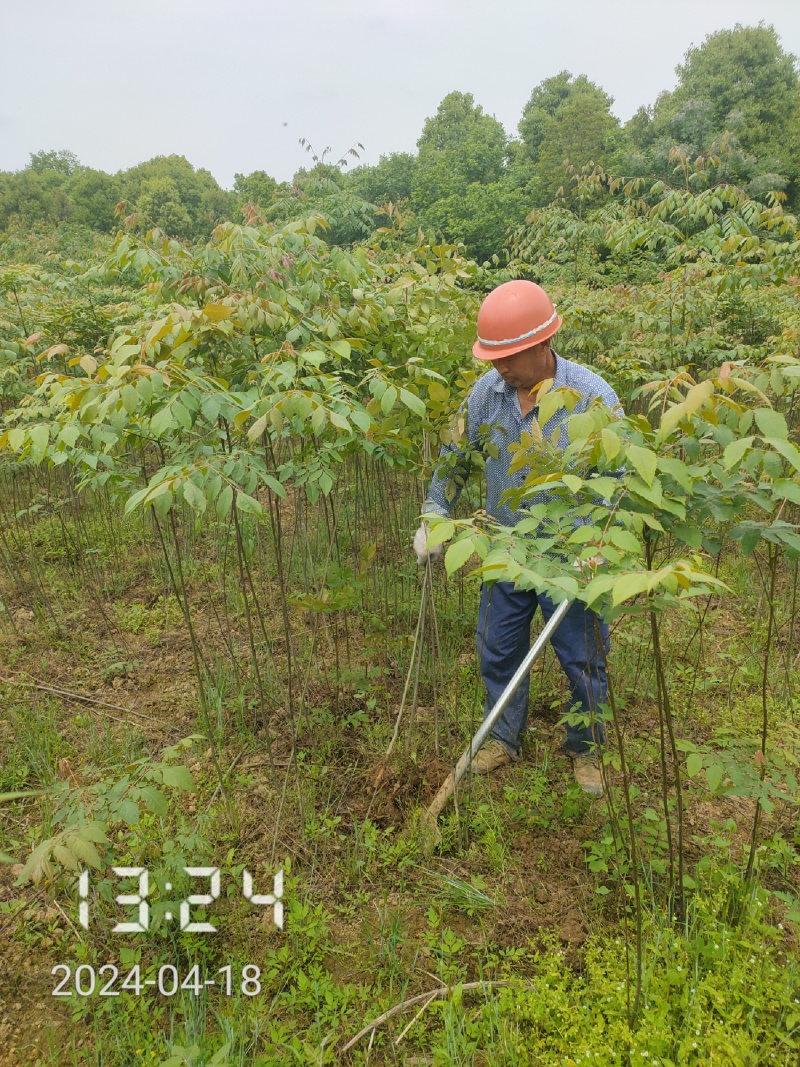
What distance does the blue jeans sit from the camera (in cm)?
228

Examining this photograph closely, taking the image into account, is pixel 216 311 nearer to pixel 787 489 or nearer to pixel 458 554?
pixel 458 554

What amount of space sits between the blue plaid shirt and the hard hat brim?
0.52 feet

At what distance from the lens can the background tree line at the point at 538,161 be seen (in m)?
18.7

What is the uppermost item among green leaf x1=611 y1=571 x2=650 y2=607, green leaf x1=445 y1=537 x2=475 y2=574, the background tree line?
the background tree line

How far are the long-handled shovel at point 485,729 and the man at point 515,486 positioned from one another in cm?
13

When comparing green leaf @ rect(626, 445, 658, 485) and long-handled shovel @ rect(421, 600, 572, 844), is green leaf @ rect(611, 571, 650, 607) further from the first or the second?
long-handled shovel @ rect(421, 600, 572, 844)

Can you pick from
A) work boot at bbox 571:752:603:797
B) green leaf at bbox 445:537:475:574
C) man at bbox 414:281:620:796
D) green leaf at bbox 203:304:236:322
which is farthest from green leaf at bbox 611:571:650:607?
work boot at bbox 571:752:603:797

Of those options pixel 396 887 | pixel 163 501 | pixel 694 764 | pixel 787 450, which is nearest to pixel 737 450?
pixel 787 450

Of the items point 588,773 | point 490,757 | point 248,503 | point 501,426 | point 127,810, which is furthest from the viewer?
point 490,757

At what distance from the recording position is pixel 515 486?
221 cm

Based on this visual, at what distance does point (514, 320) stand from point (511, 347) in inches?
3.2

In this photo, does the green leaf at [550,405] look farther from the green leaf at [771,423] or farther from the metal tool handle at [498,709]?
the metal tool handle at [498,709]

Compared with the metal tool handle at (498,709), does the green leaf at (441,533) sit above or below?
above

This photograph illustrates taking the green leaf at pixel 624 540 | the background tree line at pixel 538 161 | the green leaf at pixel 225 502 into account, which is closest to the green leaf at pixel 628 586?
the green leaf at pixel 624 540
